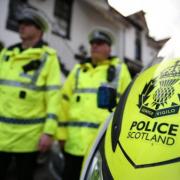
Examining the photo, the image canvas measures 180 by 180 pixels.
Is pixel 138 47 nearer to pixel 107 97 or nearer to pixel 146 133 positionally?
pixel 107 97

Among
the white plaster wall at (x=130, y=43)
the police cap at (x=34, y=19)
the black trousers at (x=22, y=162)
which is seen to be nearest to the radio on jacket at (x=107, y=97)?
the black trousers at (x=22, y=162)

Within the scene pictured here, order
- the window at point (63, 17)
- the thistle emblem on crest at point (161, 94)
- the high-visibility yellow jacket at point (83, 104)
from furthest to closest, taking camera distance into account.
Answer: the window at point (63, 17) < the high-visibility yellow jacket at point (83, 104) < the thistle emblem on crest at point (161, 94)

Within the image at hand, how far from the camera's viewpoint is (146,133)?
4.56 ft

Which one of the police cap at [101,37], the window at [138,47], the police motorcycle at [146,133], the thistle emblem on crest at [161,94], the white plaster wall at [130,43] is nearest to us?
the police motorcycle at [146,133]

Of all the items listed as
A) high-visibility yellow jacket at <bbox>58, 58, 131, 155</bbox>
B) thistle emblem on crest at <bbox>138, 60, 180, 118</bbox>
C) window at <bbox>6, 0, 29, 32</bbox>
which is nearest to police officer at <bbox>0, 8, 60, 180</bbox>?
high-visibility yellow jacket at <bbox>58, 58, 131, 155</bbox>

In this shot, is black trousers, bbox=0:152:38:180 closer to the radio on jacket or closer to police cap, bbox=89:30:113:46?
the radio on jacket

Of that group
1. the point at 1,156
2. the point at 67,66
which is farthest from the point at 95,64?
the point at 67,66

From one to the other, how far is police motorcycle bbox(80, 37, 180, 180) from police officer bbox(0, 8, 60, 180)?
1310mm

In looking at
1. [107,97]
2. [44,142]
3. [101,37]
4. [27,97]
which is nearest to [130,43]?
[101,37]

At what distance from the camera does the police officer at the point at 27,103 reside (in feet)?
9.63

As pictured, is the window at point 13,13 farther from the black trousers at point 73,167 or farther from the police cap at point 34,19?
the black trousers at point 73,167

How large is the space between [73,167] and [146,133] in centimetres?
196

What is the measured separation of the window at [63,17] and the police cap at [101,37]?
7.90 metres

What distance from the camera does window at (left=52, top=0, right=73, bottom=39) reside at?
11.6 m
